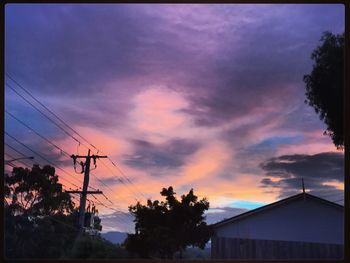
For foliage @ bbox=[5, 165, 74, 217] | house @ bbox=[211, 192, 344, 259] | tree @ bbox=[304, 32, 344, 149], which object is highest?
tree @ bbox=[304, 32, 344, 149]

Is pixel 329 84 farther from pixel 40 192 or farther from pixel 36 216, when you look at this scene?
pixel 40 192

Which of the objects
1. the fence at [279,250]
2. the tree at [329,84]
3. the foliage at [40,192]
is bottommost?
the fence at [279,250]

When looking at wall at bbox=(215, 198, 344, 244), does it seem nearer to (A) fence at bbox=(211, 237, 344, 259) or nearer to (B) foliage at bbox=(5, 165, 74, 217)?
(A) fence at bbox=(211, 237, 344, 259)

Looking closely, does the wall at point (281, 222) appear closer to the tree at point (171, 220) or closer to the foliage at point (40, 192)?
the tree at point (171, 220)

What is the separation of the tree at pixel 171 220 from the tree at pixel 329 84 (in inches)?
46.0

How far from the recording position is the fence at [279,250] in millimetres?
1941

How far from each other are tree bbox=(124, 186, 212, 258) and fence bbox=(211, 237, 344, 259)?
741 mm

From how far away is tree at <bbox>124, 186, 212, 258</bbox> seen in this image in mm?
3832

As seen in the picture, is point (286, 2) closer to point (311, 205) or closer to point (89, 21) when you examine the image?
point (89, 21)

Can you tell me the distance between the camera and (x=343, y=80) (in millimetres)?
1826

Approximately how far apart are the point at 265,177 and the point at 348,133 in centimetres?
204

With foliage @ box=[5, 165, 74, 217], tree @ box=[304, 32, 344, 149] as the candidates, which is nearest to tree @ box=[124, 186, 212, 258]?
foliage @ box=[5, 165, 74, 217]

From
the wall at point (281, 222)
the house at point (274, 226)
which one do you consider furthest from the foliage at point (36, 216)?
the wall at point (281, 222)

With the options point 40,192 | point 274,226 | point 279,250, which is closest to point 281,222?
point 274,226
